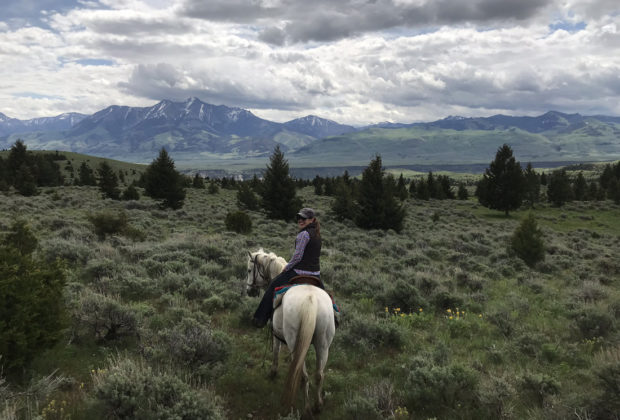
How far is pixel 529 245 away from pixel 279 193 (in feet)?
63.5

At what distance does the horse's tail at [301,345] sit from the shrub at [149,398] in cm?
101

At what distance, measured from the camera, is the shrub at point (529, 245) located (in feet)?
54.0

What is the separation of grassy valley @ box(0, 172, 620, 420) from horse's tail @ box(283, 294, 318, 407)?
3.20ft

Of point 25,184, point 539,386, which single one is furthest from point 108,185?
point 539,386

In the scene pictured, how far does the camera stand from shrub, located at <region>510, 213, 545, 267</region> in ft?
54.0

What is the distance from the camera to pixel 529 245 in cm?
1648

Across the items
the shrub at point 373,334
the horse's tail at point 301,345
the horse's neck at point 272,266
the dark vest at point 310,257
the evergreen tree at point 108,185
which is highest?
the evergreen tree at point 108,185

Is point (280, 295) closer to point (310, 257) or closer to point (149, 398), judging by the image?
point (310, 257)

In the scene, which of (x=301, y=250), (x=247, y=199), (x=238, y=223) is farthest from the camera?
(x=247, y=199)

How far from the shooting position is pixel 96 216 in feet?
53.6

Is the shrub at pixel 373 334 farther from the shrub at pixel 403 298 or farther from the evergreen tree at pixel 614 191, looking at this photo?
the evergreen tree at pixel 614 191

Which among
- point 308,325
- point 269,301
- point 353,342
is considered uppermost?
point 308,325

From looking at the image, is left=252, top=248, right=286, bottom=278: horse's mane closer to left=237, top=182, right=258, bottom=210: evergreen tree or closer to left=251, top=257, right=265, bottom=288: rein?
left=251, top=257, right=265, bottom=288: rein

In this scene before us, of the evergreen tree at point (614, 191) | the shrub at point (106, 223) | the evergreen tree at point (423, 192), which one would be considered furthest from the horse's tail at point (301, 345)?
the evergreen tree at point (614, 191)
